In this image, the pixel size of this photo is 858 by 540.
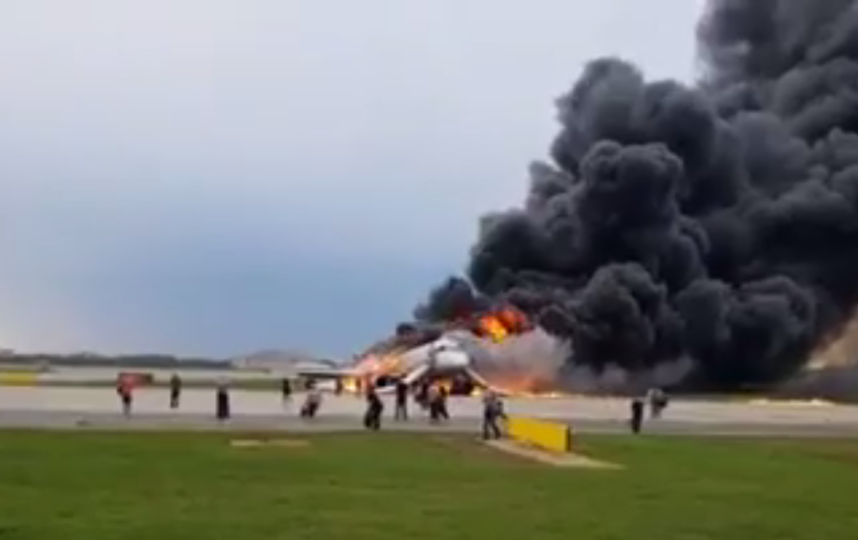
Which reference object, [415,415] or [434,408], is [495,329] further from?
[434,408]

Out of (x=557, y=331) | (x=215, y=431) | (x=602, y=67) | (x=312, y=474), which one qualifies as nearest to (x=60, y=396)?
(x=557, y=331)

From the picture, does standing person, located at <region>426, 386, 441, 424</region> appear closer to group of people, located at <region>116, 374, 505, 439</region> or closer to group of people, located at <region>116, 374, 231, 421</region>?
group of people, located at <region>116, 374, 505, 439</region>

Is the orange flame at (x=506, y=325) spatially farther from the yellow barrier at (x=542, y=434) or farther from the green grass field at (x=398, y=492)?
the green grass field at (x=398, y=492)

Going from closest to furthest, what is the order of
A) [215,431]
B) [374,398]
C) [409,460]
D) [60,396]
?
[409,460] → [215,431] → [374,398] → [60,396]

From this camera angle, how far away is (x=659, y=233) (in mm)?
98062

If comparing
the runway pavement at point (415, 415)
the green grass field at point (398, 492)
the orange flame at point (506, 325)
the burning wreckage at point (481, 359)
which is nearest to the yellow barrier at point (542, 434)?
the green grass field at point (398, 492)

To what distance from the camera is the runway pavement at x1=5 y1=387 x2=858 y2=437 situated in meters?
55.7

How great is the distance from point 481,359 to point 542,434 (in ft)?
177

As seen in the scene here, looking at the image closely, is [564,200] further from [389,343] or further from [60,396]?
[60,396]

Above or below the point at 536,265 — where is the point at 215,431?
below

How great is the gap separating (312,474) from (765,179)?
3119 inches

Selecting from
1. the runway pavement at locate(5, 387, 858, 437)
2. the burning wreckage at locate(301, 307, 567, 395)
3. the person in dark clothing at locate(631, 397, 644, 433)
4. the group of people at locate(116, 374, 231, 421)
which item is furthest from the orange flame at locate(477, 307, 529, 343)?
the person in dark clothing at locate(631, 397, 644, 433)

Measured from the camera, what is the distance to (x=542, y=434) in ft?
155

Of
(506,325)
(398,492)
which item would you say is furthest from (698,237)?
(398,492)
